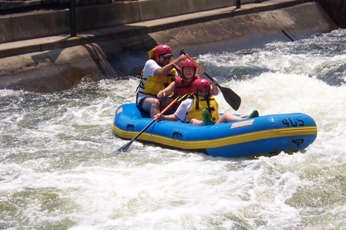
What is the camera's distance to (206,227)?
6.47m

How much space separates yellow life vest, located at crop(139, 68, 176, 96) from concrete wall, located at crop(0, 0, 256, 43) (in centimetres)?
368

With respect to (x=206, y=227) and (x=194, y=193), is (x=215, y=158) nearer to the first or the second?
(x=194, y=193)

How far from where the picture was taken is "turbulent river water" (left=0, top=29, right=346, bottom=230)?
22.0 feet

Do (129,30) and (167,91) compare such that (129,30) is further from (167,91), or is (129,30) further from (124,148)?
(124,148)

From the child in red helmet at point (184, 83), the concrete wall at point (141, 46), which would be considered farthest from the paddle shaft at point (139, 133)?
the concrete wall at point (141, 46)

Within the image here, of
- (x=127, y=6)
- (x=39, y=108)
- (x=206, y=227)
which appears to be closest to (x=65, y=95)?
(x=39, y=108)

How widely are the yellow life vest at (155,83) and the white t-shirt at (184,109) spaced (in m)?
0.68

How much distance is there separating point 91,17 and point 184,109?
508 cm

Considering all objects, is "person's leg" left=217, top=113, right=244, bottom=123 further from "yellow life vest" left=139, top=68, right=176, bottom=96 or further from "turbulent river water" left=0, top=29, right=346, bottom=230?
"yellow life vest" left=139, top=68, right=176, bottom=96

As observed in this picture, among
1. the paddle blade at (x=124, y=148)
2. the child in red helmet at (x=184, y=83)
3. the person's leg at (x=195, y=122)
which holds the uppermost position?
the child in red helmet at (x=184, y=83)

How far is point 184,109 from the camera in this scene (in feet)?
28.7

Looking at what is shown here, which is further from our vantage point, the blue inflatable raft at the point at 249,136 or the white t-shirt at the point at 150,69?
the white t-shirt at the point at 150,69

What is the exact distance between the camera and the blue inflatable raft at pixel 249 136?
25.5 ft

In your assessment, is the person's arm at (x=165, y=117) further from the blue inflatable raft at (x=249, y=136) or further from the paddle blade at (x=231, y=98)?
the paddle blade at (x=231, y=98)
